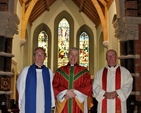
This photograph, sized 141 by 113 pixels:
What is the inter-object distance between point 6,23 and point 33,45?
10.3 metres

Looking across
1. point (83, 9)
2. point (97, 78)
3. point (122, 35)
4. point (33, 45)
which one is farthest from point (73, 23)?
point (97, 78)

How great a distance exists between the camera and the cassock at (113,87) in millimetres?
4719

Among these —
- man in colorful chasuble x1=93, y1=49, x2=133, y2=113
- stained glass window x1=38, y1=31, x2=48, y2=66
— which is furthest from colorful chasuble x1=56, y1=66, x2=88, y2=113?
stained glass window x1=38, y1=31, x2=48, y2=66

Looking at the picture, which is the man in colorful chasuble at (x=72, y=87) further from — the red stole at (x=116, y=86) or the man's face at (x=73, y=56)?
the red stole at (x=116, y=86)

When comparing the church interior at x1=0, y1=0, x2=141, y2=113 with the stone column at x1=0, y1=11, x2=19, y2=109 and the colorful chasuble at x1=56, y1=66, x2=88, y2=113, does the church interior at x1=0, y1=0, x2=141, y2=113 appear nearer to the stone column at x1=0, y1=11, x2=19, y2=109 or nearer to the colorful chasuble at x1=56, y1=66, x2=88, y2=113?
the stone column at x1=0, y1=11, x2=19, y2=109

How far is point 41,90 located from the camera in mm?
4422

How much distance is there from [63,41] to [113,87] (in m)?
12.8

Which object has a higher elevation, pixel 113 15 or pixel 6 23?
pixel 113 15

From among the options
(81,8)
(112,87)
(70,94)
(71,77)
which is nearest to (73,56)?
(71,77)

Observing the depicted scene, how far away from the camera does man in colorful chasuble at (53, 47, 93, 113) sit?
14.6 feet

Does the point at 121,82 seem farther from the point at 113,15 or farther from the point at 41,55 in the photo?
the point at 113,15

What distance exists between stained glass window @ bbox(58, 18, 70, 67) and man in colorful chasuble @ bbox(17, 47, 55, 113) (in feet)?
41.9

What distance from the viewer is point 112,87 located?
4793 mm

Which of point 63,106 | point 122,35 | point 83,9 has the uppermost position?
point 83,9
